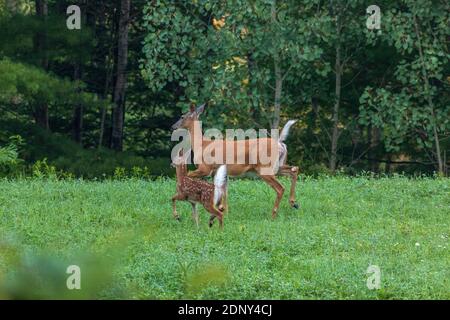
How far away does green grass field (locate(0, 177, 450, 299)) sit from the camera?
23.7 ft

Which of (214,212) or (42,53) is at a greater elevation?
(42,53)

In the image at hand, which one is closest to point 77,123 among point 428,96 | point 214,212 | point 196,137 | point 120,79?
point 120,79

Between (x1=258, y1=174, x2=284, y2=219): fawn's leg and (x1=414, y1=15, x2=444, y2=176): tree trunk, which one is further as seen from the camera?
(x1=414, y1=15, x2=444, y2=176): tree trunk

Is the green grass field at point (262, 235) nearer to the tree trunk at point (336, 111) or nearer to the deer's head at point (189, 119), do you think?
the deer's head at point (189, 119)

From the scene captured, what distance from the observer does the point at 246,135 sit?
61.1 ft

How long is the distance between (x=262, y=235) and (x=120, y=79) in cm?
1135

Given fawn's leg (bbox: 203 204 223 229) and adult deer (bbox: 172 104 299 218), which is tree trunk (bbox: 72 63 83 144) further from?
fawn's leg (bbox: 203 204 223 229)

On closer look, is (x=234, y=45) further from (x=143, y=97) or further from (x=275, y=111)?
(x=143, y=97)

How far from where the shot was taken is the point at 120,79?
2034 centimetres

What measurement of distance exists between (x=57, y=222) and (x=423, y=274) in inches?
163

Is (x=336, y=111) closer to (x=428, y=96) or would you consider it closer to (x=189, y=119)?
(x=428, y=96)

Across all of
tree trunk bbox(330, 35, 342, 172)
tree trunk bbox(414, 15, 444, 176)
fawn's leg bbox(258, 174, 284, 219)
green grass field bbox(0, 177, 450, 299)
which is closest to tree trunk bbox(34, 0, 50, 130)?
green grass field bbox(0, 177, 450, 299)

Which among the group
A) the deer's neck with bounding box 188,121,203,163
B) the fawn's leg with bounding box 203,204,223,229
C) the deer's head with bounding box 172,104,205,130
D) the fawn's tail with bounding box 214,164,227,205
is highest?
the deer's head with bounding box 172,104,205,130

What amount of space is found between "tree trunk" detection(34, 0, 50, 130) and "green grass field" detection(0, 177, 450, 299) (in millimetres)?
5412
